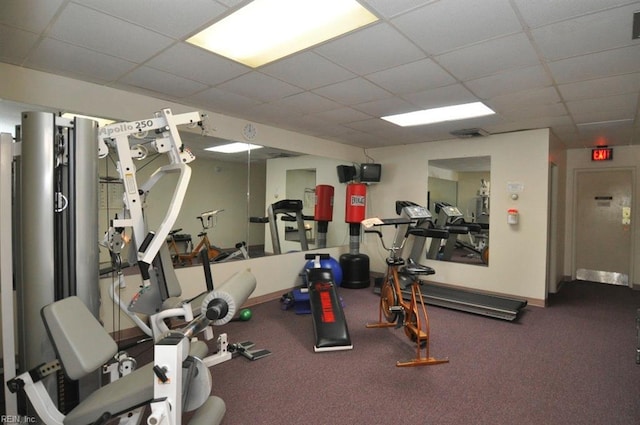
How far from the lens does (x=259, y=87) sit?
10.6ft

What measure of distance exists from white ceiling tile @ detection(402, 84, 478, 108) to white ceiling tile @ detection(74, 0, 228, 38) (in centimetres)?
206

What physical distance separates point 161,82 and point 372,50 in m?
1.95

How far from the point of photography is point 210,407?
6.52ft

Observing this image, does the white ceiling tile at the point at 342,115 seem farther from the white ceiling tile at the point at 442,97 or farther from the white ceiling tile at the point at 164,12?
the white ceiling tile at the point at 164,12

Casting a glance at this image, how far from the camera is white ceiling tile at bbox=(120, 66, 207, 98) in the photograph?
2.90m

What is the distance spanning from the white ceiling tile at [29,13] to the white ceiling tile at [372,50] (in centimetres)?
162

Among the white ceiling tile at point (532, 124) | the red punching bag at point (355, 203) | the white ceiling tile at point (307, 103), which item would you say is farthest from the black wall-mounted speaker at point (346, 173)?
the white ceiling tile at point (532, 124)

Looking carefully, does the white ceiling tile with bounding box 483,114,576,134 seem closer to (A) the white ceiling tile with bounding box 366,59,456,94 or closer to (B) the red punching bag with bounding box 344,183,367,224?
(A) the white ceiling tile with bounding box 366,59,456,94

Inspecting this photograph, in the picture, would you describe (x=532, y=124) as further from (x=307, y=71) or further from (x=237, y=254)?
(x=237, y=254)

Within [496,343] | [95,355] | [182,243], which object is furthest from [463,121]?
[95,355]

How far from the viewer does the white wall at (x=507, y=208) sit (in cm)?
461

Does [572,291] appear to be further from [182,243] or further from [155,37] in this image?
[155,37]

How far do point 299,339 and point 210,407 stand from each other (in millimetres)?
1469

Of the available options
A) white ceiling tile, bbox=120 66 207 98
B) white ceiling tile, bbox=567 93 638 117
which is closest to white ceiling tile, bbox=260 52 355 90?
white ceiling tile, bbox=120 66 207 98
